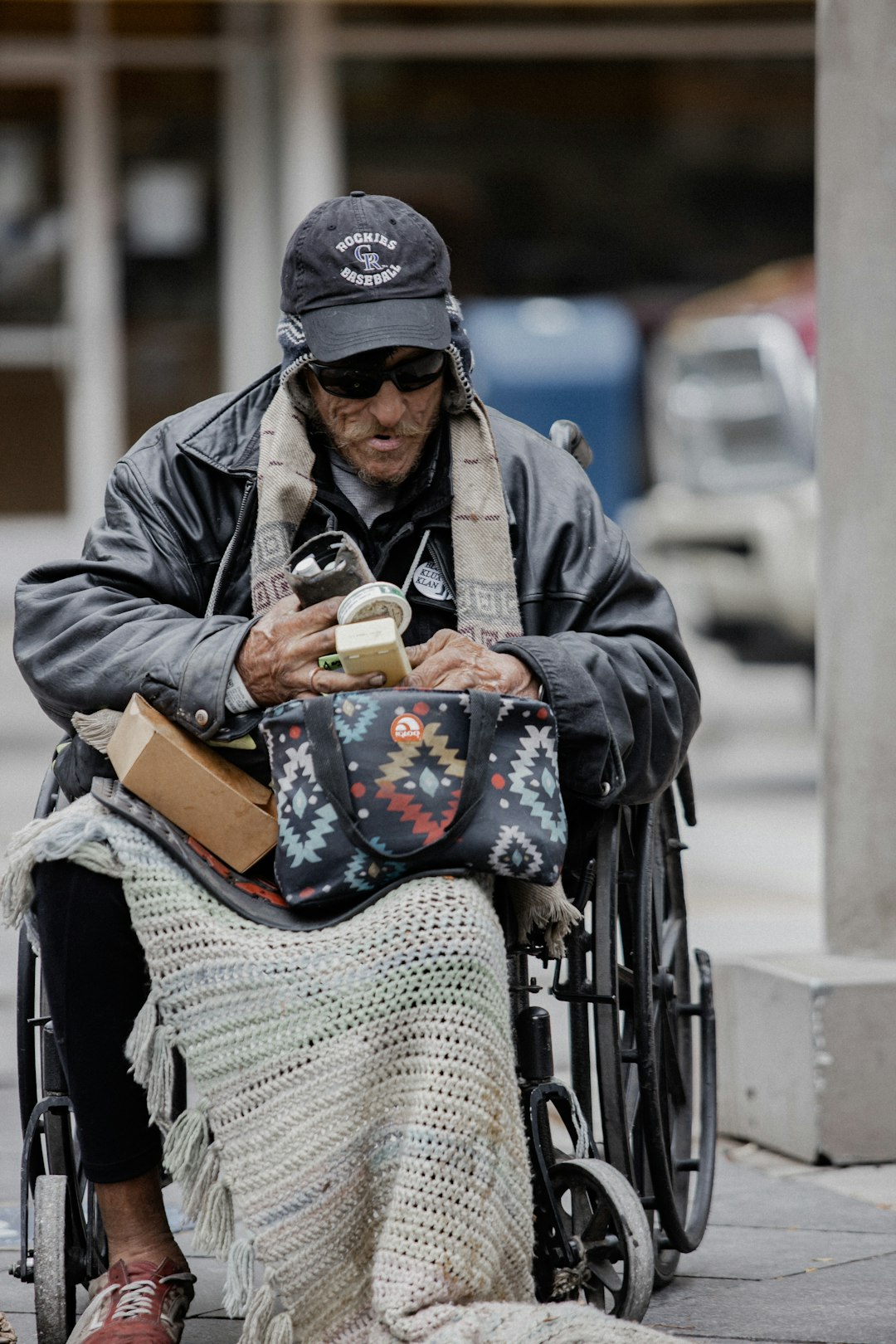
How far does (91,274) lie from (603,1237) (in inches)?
409

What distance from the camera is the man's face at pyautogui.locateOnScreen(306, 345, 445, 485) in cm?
301

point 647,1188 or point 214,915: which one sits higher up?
point 214,915

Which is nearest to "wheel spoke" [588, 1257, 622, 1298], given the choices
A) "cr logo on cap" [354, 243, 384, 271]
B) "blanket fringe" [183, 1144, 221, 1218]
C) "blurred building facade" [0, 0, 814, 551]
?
"blanket fringe" [183, 1144, 221, 1218]

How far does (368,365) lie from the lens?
2988 millimetres

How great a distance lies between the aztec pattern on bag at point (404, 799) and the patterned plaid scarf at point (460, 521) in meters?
0.25

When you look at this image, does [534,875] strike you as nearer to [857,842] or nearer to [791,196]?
[857,842]

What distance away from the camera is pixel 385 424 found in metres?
3.01

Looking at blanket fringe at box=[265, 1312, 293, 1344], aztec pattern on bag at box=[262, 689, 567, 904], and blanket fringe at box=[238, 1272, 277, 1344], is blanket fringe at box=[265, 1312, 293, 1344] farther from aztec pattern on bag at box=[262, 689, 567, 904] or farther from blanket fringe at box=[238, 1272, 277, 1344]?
aztec pattern on bag at box=[262, 689, 567, 904]

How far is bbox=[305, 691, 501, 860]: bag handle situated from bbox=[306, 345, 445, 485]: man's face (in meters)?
0.48

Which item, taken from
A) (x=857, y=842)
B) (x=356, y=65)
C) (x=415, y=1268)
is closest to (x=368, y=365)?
(x=415, y=1268)

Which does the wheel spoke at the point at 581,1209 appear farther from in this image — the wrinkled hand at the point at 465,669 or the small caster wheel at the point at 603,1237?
the wrinkled hand at the point at 465,669

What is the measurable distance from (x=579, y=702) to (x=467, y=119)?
435 inches

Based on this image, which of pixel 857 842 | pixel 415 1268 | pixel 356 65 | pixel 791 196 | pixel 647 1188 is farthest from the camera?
pixel 791 196

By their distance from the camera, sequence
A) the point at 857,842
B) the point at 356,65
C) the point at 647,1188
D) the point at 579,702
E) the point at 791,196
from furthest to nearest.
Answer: the point at 791,196
the point at 356,65
the point at 857,842
the point at 647,1188
the point at 579,702
